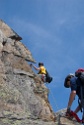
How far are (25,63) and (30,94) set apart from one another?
9.22 ft

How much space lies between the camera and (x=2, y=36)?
66.2 feet

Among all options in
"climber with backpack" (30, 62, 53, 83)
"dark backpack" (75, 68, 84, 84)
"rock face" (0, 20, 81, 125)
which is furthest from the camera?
"climber with backpack" (30, 62, 53, 83)

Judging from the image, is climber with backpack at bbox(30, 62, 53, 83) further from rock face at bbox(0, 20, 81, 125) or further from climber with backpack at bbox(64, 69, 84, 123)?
climber with backpack at bbox(64, 69, 84, 123)

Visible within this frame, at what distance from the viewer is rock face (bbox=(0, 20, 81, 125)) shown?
14.2 m

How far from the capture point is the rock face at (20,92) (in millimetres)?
14219

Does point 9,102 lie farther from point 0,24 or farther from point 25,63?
point 0,24

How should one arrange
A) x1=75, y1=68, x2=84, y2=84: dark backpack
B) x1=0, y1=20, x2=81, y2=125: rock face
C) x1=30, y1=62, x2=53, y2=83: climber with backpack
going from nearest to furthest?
x1=75, y1=68, x2=84, y2=84: dark backpack < x1=0, y1=20, x2=81, y2=125: rock face < x1=30, y1=62, x2=53, y2=83: climber with backpack

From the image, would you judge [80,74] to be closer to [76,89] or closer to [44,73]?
[76,89]

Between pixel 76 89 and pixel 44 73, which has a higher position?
pixel 44 73

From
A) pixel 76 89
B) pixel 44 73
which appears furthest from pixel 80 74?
pixel 44 73

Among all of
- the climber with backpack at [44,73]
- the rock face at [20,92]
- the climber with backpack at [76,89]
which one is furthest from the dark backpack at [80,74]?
the climber with backpack at [44,73]

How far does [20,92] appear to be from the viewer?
16.5 m

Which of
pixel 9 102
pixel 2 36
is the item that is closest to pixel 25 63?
pixel 2 36

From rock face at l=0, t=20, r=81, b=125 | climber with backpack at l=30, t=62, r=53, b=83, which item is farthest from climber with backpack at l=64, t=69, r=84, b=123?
climber with backpack at l=30, t=62, r=53, b=83
